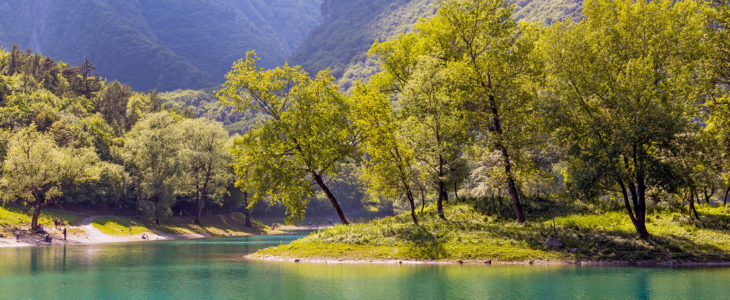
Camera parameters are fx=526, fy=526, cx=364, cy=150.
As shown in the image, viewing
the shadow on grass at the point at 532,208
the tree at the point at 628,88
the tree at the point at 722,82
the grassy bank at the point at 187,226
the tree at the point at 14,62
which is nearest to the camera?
the tree at the point at 628,88

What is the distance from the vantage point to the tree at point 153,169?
100625 millimetres

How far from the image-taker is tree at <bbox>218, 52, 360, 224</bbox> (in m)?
48.1

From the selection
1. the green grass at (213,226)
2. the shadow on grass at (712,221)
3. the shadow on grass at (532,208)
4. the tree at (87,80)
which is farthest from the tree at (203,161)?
the shadow on grass at (712,221)

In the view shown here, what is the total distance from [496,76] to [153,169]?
79630 mm

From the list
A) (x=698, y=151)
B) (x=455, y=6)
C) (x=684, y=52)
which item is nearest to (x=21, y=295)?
(x=455, y=6)

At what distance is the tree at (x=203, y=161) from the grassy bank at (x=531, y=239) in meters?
68.7

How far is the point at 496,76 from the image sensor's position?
45906 mm

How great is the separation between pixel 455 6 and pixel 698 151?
2251 cm

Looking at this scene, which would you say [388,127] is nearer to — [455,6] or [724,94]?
[455,6]

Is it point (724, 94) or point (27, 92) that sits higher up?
point (27, 92)

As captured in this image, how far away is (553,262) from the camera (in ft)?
118

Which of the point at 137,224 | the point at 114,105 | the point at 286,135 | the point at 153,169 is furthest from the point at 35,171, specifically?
the point at 114,105

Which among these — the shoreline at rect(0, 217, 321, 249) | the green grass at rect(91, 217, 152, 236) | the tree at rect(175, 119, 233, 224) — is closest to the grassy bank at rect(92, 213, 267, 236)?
the green grass at rect(91, 217, 152, 236)

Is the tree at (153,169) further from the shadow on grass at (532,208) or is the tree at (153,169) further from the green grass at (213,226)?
the shadow on grass at (532,208)
